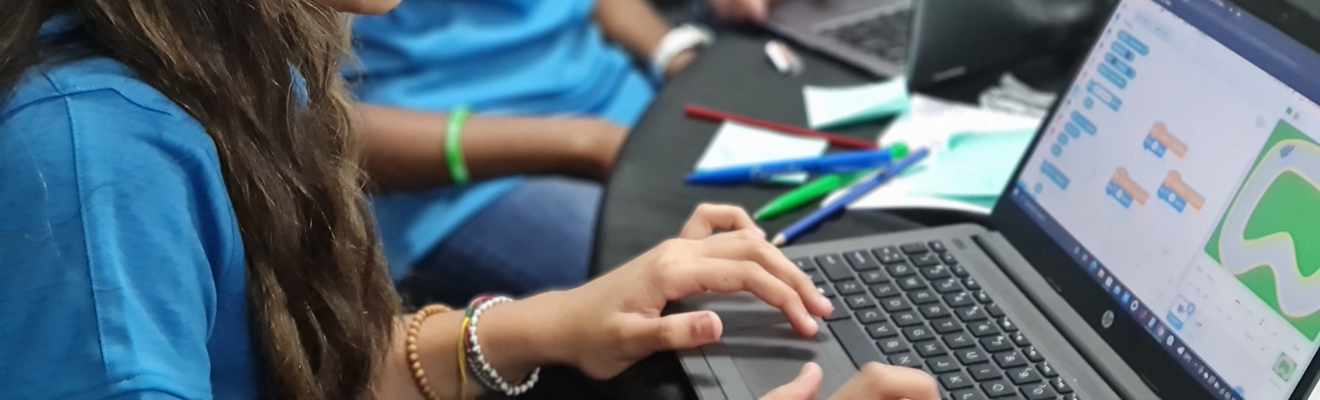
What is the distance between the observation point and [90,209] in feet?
1.77

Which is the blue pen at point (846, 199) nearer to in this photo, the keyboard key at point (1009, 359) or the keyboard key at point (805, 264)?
the keyboard key at point (805, 264)

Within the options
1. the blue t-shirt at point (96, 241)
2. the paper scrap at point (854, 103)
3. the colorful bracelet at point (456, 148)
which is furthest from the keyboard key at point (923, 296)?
the colorful bracelet at point (456, 148)

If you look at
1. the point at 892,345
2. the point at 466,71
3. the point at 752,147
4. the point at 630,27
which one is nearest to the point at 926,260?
the point at 892,345

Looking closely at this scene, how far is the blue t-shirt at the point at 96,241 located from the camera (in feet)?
1.77

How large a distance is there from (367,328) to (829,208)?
41cm

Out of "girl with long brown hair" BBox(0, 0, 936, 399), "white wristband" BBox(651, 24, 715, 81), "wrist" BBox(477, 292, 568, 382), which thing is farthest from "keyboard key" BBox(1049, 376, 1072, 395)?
"white wristband" BBox(651, 24, 715, 81)

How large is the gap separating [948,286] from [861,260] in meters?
0.07

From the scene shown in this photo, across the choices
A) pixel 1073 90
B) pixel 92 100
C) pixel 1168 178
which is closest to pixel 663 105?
pixel 1073 90

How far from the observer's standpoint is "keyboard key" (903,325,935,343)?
29.0 inches

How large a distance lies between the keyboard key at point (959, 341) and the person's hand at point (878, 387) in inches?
2.5

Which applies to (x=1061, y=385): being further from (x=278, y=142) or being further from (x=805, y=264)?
(x=278, y=142)

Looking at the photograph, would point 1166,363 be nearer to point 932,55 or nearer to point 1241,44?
point 1241,44

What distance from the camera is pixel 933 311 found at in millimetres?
764

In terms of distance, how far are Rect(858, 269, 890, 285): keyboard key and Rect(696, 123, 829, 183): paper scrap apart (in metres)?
0.24
